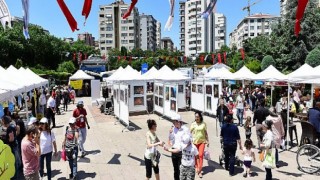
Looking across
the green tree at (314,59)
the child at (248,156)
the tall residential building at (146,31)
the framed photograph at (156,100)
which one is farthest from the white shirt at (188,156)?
the tall residential building at (146,31)

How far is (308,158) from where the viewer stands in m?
8.80

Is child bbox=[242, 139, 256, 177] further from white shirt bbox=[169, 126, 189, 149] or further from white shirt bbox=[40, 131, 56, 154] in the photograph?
white shirt bbox=[40, 131, 56, 154]

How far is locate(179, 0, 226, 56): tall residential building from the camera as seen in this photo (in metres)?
141

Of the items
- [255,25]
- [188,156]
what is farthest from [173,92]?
[255,25]

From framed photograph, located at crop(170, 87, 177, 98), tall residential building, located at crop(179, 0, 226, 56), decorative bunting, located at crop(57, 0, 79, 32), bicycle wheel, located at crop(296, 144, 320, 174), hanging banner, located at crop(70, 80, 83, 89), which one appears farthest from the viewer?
tall residential building, located at crop(179, 0, 226, 56)

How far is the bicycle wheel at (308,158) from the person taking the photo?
867cm

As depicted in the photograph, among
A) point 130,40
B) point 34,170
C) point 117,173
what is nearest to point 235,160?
point 117,173

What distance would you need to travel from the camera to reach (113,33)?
134 meters

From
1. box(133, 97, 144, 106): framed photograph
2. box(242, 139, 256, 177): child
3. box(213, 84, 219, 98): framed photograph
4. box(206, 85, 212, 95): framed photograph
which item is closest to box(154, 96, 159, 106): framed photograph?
box(133, 97, 144, 106): framed photograph

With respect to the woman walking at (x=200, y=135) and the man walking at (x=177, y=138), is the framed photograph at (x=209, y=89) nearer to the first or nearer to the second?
the woman walking at (x=200, y=135)

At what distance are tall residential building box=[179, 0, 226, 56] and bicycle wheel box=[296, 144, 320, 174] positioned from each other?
12737cm

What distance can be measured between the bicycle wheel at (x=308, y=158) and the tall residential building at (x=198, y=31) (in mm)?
127367

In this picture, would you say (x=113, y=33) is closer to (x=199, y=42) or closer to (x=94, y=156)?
(x=199, y=42)

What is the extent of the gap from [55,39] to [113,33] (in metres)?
70.9
